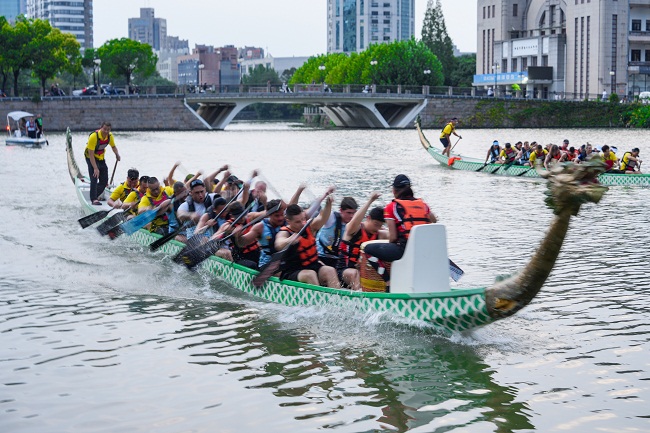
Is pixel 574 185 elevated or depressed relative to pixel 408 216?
elevated

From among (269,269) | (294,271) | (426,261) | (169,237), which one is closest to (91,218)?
(169,237)

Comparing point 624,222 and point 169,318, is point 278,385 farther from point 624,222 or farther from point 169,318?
point 624,222

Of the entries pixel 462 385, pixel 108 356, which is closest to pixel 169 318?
pixel 108 356

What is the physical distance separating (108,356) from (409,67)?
9404cm

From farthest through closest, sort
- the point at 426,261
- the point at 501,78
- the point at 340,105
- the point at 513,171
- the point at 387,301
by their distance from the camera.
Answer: the point at 501,78, the point at 340,105, the point at 513,171, the point at 387,301, the point at 426,261

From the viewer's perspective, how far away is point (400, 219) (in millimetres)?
10688

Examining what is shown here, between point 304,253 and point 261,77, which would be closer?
point 304,253

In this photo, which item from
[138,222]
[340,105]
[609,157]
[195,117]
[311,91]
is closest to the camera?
[138,222]

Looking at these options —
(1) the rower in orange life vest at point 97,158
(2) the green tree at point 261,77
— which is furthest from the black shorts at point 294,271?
(2) the green tree at point 261,77

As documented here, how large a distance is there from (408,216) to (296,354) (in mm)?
2027

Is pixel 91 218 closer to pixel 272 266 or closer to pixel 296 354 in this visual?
pixel 272 266

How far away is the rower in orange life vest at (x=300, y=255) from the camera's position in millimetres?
11953

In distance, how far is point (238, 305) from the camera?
507 inches

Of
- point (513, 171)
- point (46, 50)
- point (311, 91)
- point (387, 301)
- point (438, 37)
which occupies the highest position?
point (438, 37)
